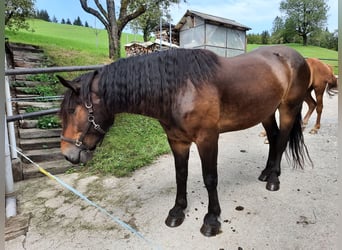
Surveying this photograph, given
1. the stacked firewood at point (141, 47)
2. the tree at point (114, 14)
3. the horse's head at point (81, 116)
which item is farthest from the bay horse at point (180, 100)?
the stacked firewood at point (141, 47)

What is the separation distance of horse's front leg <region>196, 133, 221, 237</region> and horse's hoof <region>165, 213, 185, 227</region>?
0.17 meters

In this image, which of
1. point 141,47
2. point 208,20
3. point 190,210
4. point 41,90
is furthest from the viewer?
point 208,20

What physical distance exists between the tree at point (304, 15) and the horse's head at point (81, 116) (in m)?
20.6

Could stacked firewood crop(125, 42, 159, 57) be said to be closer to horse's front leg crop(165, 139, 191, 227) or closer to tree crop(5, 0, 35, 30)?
tree crop(5, 0, 35, 30)

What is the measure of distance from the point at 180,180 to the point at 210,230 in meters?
0.40

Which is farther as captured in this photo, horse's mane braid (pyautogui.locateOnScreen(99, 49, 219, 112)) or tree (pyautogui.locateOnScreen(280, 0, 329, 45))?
tree (pyautogui.locateOnScreen(280, 0, 329, 45))

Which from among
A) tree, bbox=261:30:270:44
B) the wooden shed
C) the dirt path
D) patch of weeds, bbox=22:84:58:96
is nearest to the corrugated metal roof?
the wooden shed

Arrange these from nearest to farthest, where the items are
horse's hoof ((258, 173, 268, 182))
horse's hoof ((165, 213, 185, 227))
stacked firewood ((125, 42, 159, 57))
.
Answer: horse's hoof ((165, 213, 185, 227))
horse's hoof ((258, 173, 268, 182))
stacked firewood ((125, 42, 159, 57))

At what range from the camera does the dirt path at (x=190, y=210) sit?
1473 millimetres

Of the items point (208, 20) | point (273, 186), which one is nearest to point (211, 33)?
point (208, 20)

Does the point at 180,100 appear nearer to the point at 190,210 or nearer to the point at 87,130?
the point at 87,130

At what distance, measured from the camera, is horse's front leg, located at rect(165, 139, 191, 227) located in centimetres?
165

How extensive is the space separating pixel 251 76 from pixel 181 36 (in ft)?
48.5

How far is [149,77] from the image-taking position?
4.51 ft
